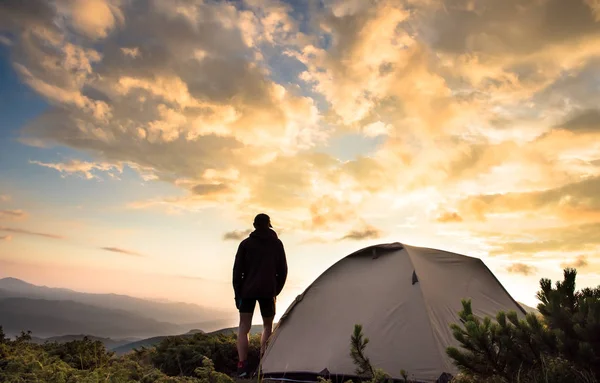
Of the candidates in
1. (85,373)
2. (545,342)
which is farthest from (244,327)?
(545,342)

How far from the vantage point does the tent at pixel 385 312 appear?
798 cm

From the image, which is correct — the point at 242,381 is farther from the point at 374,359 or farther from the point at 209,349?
the point at 374,359

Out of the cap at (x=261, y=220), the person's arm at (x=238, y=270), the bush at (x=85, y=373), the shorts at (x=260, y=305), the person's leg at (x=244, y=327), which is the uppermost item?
the cap at (x=261, y=220)

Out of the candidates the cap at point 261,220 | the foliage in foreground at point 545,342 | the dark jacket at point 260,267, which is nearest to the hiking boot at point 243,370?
the dark jacket at point 260,267

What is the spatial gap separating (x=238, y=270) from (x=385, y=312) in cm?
305

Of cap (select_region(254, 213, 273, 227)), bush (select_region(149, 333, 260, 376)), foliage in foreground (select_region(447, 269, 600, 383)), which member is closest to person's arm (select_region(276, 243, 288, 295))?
cap (select_region(254, 213, 273, 227))

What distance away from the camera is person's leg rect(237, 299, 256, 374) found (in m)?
9.63

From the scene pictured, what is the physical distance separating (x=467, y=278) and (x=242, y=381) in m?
4.93

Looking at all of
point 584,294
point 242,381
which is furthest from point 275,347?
point 584,294

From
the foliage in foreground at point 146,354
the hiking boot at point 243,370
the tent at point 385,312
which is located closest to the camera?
the tent at point 385,312

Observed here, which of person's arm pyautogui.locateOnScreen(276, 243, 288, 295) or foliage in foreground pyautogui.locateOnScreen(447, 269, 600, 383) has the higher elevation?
person's arm pyautogui.locateOnScreen(276, 243, 288, 295)

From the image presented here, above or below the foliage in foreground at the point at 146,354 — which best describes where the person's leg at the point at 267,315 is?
above

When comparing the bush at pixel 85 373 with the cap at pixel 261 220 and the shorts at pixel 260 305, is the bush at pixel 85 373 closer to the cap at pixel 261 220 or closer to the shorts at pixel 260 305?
the shorts at pixel 260 305

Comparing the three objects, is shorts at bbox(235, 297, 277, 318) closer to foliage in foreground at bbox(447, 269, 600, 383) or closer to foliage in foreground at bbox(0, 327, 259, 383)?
foliage in foreground at bbox(0, 327, 259, 383)
